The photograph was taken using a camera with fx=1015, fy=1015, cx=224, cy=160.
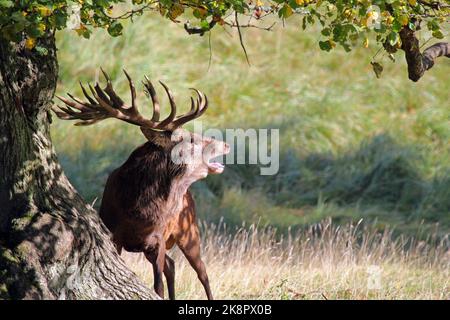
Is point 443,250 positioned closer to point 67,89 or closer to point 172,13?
point 172,13

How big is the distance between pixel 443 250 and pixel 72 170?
559 centimetres

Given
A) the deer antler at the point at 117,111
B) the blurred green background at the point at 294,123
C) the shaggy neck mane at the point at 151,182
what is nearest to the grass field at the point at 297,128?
the blurred green background at the point at 294,123

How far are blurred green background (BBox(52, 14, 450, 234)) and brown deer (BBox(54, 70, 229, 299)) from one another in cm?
605

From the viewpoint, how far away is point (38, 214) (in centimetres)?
643

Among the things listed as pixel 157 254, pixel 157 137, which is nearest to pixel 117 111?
pixel 157 137

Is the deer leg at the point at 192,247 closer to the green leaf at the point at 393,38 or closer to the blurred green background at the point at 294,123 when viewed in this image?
the green leaf at the point at 393,38

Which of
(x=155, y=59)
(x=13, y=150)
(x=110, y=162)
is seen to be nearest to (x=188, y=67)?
(x=155, y=59)

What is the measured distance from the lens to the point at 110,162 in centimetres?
1499

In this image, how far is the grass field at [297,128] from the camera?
47.3ft

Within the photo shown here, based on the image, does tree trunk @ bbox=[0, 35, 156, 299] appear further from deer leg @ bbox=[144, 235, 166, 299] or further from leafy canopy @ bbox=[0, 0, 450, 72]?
deer leg @ bbox=[144, 235, 166, 299]

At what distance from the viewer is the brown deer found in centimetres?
741

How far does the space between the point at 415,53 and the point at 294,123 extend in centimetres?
1042

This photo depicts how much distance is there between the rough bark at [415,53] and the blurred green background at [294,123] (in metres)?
6.34

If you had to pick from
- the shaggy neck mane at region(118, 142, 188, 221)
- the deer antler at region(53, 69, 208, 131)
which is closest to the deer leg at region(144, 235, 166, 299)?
the shaggy neck mane at region(118, 142, 188, 221)
